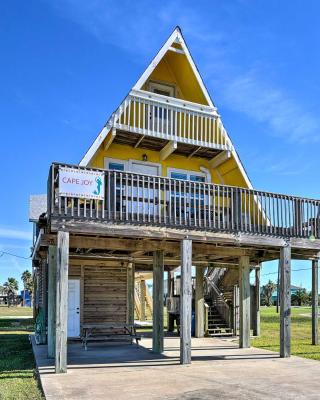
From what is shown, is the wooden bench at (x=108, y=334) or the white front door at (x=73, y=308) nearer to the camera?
the wooden bench at (x=108, y=334)

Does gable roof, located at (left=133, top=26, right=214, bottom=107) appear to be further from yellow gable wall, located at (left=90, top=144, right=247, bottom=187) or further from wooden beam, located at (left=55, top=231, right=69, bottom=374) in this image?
wooden beam, located at (left=55, top=231, right=69, bottom=374)

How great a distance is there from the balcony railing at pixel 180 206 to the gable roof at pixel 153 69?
66.8 inches

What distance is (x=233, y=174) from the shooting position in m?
18.1

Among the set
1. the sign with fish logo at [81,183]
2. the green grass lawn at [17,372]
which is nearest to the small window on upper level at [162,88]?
the sign with fish logo at [81,183]

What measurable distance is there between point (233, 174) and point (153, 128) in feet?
12.2

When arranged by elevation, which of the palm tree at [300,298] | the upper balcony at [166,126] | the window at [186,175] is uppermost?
the upper balcony at [166,126]

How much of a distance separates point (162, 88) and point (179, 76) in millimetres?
766

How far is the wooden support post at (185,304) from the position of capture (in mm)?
12789

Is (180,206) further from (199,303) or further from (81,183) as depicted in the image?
(199,303)

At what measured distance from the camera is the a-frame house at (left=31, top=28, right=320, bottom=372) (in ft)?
39.8

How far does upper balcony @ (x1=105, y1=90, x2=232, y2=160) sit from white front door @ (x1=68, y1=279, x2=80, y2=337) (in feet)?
19.6

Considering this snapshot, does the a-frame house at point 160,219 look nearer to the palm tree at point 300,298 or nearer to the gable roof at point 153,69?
the gable roof at point 153,69

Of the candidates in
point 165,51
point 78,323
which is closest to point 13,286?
point 78,323

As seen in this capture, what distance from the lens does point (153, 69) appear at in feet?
52.9
